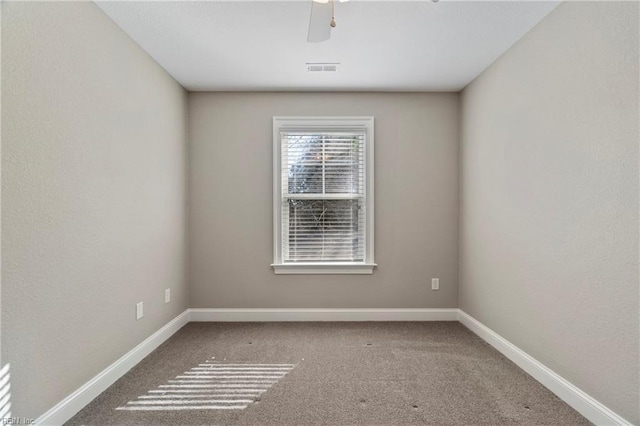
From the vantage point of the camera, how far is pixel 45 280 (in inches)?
69.6

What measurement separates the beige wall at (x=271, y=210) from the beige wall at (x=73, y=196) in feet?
2.45

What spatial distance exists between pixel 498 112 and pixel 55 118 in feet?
10.1

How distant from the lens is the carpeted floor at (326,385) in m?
1.94

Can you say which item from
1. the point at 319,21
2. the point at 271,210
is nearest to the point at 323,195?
the point at 271,210

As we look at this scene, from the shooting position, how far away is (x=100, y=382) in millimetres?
2180

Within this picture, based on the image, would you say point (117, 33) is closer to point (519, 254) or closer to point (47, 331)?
point (47, 331)

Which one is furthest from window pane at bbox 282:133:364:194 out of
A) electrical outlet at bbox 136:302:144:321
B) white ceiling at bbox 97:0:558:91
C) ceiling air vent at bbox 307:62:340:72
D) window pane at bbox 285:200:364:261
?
electrical outlet at bbox 136:302:144:321

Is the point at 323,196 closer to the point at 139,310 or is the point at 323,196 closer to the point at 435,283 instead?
the point at 435,283

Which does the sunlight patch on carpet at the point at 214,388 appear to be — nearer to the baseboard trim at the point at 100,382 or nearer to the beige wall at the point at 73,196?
the baseboard trim at the point at 100,382

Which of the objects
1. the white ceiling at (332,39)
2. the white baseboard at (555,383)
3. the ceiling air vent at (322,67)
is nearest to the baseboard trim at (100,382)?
the white ceiling at (332,39)

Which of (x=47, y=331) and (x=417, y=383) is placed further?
(x=417, y=383)

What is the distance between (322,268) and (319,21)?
8.09 ft

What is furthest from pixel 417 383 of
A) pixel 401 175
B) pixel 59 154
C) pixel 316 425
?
pixel 59 154

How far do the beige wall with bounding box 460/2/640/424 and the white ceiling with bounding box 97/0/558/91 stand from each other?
291 millimetres
